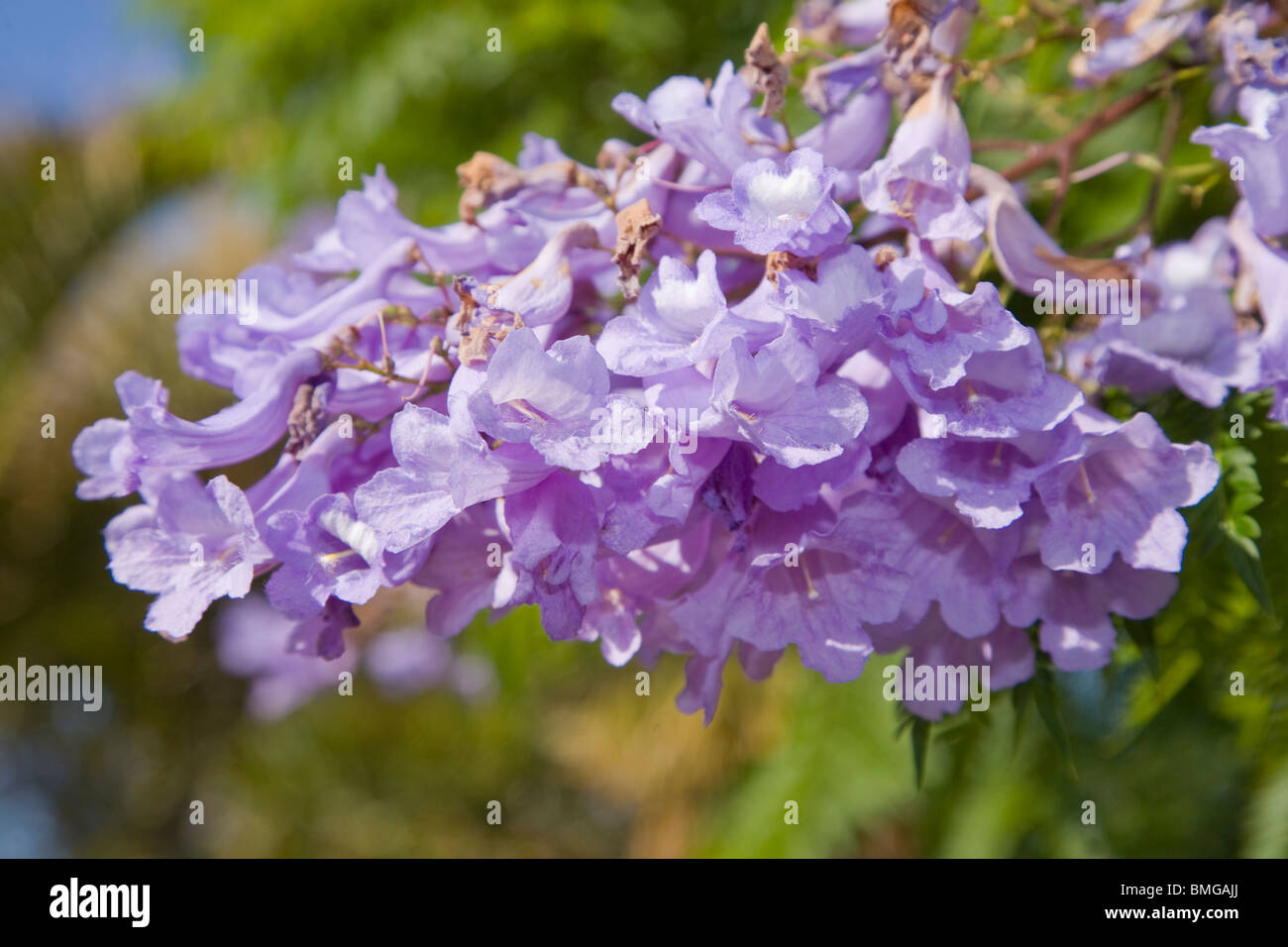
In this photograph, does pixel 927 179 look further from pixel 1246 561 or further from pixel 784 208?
pixel 1246 561

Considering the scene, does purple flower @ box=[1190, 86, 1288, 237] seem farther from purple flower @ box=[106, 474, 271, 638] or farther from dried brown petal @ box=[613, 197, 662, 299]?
purple flower @ box=[106, 474, 271, 638]

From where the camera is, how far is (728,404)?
2.78 ft

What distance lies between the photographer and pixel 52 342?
201 inches

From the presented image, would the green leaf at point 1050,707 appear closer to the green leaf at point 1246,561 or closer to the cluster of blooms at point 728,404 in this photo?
the cluster of blooms at point 728,404

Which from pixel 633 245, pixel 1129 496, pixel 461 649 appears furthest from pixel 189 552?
pixel 461 649

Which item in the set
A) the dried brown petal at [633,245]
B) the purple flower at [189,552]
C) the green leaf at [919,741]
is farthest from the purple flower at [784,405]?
the green leaf at [919,741]

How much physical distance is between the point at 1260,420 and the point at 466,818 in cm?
506

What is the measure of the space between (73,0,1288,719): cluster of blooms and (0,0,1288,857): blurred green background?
196 millimetres

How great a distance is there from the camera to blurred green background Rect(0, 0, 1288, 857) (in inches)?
82.7

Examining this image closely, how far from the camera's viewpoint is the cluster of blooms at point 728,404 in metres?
0.90

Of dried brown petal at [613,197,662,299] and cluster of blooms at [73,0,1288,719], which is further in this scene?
dried brown petal at [613,197,662,299]

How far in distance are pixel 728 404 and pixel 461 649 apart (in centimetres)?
328

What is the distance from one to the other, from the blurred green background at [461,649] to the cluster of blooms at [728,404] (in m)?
0.20

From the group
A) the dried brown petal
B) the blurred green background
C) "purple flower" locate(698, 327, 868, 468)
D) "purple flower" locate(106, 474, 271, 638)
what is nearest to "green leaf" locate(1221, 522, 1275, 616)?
the blurred green background
